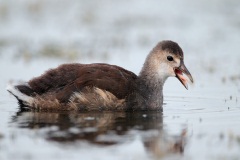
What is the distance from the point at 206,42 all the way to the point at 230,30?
1734 millimetres

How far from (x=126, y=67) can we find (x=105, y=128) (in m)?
6.00

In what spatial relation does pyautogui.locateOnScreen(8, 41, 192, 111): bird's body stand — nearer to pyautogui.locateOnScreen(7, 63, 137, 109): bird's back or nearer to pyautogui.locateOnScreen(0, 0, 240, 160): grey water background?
pyautogui.locateOnScreen(7, 63, 137, 109): bird's back

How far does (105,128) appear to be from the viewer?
10.1 meters

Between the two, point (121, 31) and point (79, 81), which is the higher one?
point (121, 31)

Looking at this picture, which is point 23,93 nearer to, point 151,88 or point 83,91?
point 83,91

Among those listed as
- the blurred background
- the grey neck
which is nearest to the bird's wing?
the grey neck

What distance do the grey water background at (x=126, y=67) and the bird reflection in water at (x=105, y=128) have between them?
0.01 metres

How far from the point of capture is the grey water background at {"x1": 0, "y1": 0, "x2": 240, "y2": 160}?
9.02 meters

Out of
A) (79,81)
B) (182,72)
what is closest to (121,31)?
(182,72)

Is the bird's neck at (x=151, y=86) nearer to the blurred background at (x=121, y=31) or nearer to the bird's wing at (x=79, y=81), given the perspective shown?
the bird's wing at (x=79, y=81)

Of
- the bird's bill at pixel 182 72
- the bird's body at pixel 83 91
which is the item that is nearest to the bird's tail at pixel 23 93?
the bird's body at pixel 83 91

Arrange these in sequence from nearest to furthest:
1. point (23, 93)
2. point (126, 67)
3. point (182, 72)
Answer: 1. point (23, 93)
2. point (182, 72)
3. point (126, 67)

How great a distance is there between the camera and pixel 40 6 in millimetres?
22547

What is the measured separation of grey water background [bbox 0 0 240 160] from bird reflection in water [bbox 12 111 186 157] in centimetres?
1
